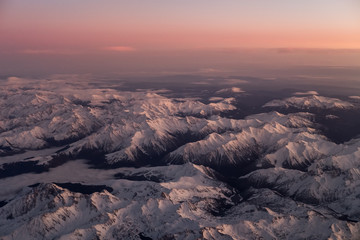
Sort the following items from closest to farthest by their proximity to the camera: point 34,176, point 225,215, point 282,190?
1. point 225,215
2. point 282,190
3. point 34,176

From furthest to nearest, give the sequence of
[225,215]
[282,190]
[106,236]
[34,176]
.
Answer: [34,176], [282,190], [225,215], [106,236]

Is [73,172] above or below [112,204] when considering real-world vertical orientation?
below

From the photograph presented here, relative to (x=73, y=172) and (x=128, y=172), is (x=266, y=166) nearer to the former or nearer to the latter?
(x=128, y=172)

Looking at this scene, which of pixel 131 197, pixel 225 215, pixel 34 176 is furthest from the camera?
pixel 34 176

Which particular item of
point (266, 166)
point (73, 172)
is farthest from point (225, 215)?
point (73, 172)

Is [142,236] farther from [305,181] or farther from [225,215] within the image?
[305,181]

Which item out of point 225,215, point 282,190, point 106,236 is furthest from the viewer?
point 282,190

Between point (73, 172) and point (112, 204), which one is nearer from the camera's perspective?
point (112, 204)

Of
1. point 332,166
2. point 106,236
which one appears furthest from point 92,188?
point 332,166

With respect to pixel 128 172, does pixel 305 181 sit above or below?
above
